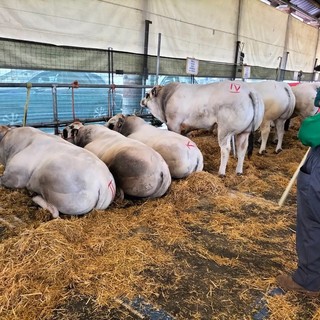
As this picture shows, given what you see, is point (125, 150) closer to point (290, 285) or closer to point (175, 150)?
point (175, 150)

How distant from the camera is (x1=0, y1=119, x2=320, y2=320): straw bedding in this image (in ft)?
6.70

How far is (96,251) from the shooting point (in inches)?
102

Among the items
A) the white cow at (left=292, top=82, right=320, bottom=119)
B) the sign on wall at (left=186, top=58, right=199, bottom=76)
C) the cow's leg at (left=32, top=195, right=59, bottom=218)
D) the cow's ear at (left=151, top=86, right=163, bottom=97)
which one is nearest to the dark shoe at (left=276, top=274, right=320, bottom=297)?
the cow's leg at (left=32, top=195, right=59, bottom=218)

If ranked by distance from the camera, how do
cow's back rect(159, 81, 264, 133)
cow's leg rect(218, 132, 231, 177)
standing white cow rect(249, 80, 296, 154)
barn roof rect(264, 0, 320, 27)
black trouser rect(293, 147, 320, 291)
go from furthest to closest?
barn roof rect(264, 0, 320, 27) → standing white cow rect(249, 80, 296, 154) → cow's leg rect(218, 132, 231, 177) → cow's back rect(159, 81, 264, 133) → black trouser rect(293, 147, 320, 291)

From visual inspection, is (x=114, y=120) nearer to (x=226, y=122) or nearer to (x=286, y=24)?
(x=226, y=122)

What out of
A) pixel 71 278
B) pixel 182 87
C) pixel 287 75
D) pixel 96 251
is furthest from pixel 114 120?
pixel 287 75

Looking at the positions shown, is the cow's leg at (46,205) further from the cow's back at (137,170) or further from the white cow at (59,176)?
the cow's back at (137,170)

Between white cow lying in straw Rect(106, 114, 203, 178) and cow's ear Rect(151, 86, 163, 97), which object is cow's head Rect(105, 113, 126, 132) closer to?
white cow lying in straw Rect(106, 114, 203, 178)

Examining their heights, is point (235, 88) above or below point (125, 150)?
above

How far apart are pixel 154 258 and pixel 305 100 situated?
5.94 meters

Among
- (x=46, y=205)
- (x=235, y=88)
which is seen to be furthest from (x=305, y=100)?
(x=46, y=205)

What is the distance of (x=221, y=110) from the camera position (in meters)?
4.67

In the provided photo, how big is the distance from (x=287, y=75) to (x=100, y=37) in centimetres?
1062

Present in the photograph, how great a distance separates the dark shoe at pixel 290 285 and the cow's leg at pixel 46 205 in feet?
6.34
